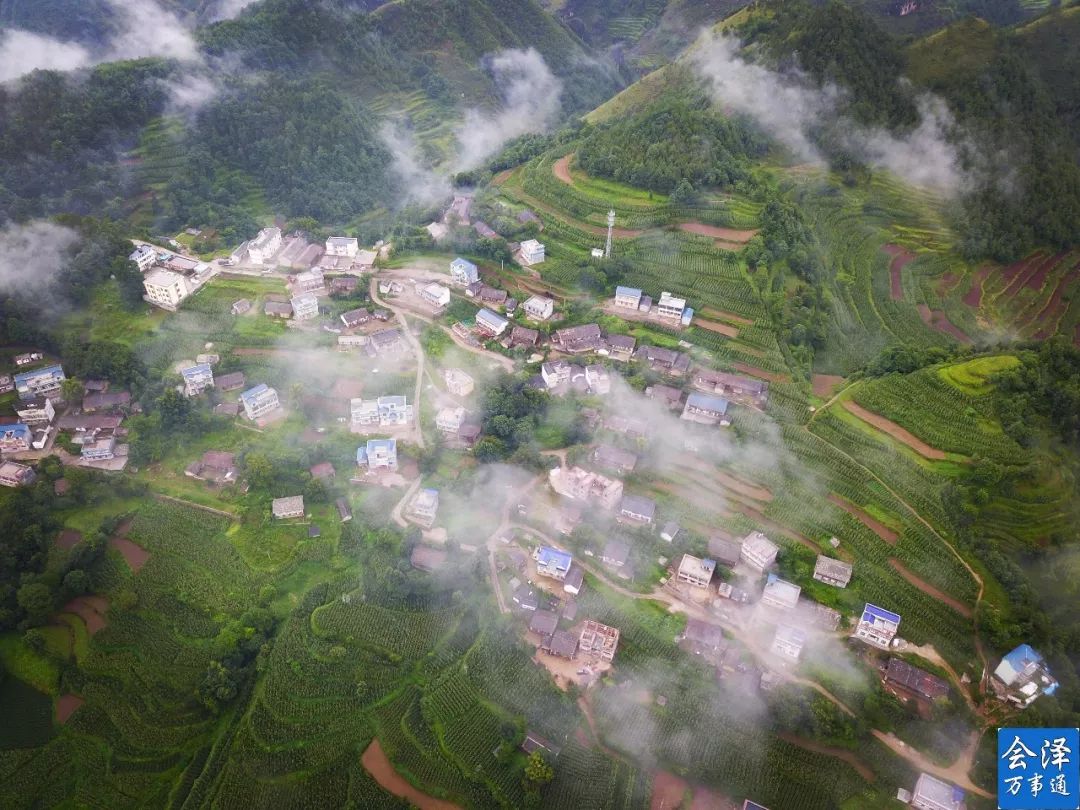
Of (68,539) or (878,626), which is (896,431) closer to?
(878,626)

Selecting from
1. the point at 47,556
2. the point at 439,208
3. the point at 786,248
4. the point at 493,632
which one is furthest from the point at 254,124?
the point at 493,632

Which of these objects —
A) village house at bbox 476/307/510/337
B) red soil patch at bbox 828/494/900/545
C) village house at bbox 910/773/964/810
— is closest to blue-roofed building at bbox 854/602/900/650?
red soil patch at bbox 828/494/900/545

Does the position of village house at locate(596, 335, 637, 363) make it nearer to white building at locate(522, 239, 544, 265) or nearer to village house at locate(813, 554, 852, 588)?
white building at locate(522, 239, 544, 265)

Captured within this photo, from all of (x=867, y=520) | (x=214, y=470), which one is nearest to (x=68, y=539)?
(x=214, y=470)

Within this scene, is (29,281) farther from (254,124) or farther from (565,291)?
(565,291)

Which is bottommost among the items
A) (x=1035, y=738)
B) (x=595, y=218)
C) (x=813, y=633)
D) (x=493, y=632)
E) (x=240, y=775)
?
(x=240, y=775)

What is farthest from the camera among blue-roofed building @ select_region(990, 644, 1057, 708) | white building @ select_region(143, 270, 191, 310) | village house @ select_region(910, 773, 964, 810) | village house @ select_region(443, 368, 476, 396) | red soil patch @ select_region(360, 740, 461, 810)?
white building @ select_region(143, 270, 191, 310)
